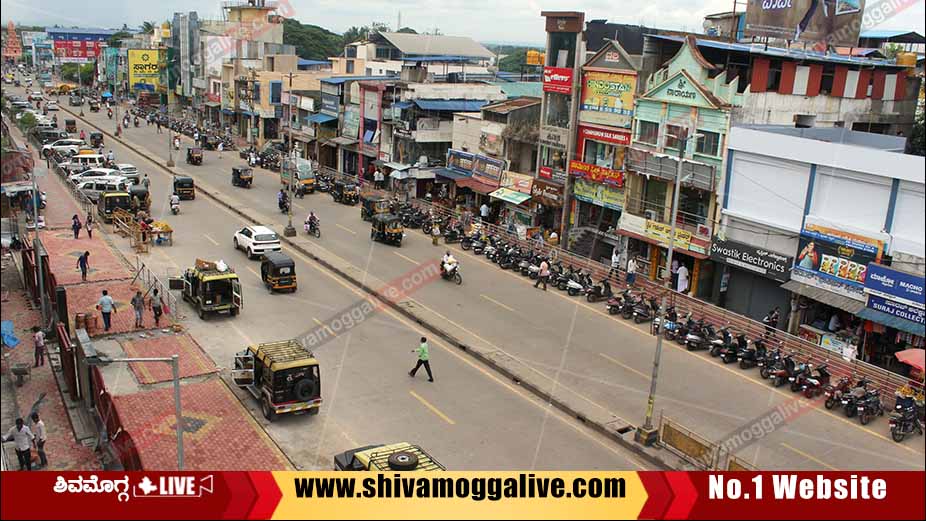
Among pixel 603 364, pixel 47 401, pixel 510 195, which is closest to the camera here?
pixel 47 401

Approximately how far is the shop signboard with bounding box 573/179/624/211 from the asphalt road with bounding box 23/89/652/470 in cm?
1312

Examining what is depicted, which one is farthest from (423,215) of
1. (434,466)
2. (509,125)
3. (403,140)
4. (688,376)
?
(434,466)

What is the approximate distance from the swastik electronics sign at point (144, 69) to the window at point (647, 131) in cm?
9493

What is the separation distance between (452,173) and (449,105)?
7.34 metres

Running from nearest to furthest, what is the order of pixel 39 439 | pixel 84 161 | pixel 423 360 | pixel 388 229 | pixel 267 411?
1. pixel 39 439
2. pixel 267 411
3. pixel 423 360
4. pixel 388 229
5. pixel 84 161

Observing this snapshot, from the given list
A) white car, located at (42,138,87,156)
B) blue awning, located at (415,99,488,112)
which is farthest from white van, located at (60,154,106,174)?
blue awning, located at (415,99,488,112)

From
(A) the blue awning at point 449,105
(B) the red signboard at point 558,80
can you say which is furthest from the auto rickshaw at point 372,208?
(B) the red signboard at point 558,80

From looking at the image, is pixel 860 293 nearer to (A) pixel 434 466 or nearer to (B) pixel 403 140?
(A) pixel 434 466

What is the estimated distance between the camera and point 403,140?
185 feet

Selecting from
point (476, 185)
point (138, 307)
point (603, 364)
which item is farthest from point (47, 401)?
point (476, 185)

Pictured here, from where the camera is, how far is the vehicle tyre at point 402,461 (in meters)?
16.1

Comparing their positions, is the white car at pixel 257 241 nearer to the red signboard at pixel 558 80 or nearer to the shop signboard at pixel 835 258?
the red signboard at pixel 558 80

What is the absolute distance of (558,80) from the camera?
41844 millimetres

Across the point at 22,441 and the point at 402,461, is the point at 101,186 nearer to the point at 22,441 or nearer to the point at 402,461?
the point at 22,441
